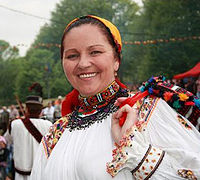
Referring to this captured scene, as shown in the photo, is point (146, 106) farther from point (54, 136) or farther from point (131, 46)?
point (131, 46)

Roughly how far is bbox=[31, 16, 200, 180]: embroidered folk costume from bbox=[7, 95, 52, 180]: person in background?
2.63 m

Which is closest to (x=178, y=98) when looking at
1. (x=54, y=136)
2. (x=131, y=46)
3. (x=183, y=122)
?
(x=183, y=122)

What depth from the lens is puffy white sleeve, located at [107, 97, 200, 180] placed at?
130 centimetres

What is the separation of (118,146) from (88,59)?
1.77 feet

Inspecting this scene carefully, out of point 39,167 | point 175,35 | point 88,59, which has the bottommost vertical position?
point 39,167

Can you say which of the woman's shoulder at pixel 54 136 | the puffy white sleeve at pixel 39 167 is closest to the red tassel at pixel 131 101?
the woman's shoulder at pixel 54 136

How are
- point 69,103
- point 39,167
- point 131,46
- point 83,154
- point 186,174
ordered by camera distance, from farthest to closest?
point 131,46 → point 69,103 → point 39,167 → point 83,154 → point 186,174

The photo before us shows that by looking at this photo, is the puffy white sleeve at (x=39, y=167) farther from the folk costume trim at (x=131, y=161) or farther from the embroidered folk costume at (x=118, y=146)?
the folk costume trim at (x=131, y=161)

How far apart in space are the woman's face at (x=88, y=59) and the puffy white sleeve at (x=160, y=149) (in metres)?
0.41

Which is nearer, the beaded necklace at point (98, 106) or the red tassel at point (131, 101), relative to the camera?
the red tassel at point (131, 101)

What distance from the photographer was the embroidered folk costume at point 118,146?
1.31 meters

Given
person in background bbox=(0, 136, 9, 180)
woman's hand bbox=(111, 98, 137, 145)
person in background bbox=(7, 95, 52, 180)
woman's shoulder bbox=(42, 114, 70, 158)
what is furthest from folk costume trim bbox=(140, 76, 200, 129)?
person in background bbox=(0, 136, 9, 180)

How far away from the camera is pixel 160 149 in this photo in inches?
52.9

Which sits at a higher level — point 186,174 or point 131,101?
point 131,101
